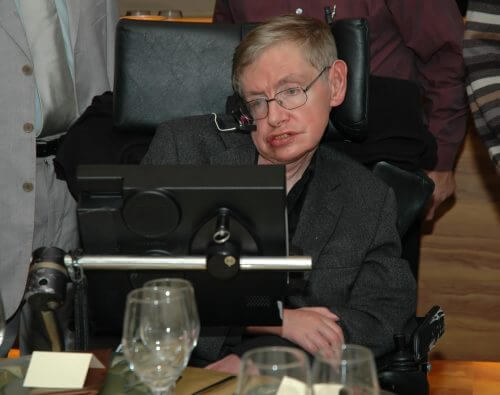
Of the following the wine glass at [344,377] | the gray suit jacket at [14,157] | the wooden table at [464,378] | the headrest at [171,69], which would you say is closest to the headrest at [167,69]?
the headrest at [171,69]

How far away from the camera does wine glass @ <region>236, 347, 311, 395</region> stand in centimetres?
88

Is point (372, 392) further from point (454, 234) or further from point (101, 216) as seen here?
point (454, 234)

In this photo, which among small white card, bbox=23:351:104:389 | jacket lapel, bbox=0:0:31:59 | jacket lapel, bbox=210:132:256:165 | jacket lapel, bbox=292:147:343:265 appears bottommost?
jacket lapel, bbox=292:147:343:265

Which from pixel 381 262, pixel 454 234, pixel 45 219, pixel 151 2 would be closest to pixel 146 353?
pixel 381 262

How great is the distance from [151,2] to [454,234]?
1.78m

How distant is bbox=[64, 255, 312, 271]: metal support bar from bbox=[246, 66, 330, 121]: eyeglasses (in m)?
0.73

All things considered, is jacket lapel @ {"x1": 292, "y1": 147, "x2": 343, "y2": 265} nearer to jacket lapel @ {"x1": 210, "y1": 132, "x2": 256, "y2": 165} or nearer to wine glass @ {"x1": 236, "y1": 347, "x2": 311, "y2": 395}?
jacket lapel @ {"x1": 210, "y1": 132, "x2": 256, "y2": 165}

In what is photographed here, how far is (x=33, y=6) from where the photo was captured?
252 cm

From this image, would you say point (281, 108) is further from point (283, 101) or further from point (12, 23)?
point (12, 23)

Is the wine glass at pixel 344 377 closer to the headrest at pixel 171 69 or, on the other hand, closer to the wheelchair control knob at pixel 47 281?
the wheelchair control knob at pixel 47 281

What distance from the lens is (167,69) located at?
6.53ft

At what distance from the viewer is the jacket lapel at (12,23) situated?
2.43m

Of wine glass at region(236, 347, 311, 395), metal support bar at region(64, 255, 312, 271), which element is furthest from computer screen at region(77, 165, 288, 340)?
wine glass at region(236, 347, 311, 395)

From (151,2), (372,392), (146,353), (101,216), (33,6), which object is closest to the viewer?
(372,392)
